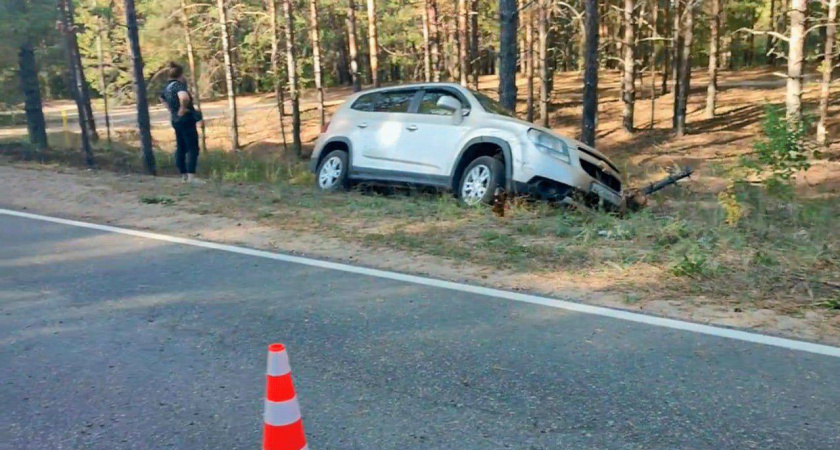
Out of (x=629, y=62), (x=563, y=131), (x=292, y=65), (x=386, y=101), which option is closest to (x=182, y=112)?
(x=386, y=101)

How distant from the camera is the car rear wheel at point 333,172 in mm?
11883

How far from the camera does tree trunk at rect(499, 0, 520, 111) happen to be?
1417cm

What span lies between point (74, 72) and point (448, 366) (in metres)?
23.1

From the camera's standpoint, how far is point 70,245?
26.7 feet

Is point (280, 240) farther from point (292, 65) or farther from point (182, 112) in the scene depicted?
point (292, 65)

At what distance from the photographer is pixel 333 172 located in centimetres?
1205

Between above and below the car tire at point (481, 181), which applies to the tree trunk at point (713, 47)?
above

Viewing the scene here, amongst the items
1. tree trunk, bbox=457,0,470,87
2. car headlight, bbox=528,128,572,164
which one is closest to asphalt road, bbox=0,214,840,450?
car headlight, bbox=528,128,572,164

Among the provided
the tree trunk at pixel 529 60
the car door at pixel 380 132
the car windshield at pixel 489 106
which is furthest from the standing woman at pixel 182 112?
the tree trunk at pixel 529 60

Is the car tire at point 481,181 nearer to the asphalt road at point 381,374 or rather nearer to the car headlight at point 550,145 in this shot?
the car headlight at point 550,145

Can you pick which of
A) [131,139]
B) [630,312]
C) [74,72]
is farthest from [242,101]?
[630,312]

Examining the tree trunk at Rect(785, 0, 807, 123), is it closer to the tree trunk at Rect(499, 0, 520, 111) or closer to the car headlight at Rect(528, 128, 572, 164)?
the tree trunk at Rect(499, 0, 520, 111)

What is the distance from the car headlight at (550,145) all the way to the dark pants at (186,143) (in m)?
5.98

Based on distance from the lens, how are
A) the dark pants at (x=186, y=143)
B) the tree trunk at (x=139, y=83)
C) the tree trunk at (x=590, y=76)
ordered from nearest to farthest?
the dark pants at (x=186, y=143) < the tree trunk at (x=139, y=83) < the tree trunk at (x=590, y=76)
